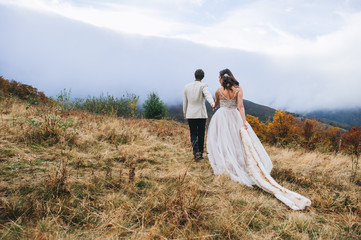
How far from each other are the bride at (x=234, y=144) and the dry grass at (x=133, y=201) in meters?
0.32

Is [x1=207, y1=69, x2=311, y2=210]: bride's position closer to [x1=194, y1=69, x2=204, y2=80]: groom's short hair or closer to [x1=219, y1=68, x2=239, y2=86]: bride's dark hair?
[x1=219, y1=68, x2=239, y2=86]: bride's dark hair

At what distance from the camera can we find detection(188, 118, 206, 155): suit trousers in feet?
18.1

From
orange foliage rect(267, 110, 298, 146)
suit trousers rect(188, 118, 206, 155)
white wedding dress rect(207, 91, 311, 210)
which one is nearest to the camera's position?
white wedding dress rect(207, 91, 311, 210)

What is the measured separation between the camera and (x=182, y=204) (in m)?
2.41

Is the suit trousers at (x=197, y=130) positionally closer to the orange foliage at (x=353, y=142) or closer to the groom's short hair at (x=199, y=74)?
the groom's short hair at (x=199, y=74)

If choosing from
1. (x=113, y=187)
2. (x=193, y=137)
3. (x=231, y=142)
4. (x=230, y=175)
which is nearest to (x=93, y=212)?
(x=113, y=187)

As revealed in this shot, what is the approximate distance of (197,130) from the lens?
5762 mm

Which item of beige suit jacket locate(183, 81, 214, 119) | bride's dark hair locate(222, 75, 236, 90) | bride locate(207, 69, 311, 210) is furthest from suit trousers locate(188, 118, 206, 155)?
bride's dark hair locate(222, 75, 236, 90)

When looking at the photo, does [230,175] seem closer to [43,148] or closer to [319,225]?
[319,225]

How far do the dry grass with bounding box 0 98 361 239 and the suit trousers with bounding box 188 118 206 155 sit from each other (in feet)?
2.99

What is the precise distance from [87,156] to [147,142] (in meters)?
2.19

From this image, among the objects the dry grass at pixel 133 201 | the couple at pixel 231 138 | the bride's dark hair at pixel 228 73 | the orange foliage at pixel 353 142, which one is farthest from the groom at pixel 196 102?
the orange foliage at pixel 353 142

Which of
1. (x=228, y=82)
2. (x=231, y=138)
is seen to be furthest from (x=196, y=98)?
(x=231, y=138)

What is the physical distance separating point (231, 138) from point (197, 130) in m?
1.26
